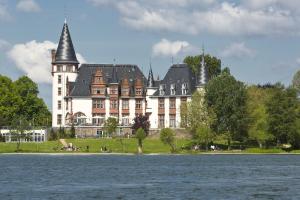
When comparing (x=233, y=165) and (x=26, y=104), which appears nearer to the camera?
(x=233, y=165)

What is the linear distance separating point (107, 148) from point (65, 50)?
82.6 ft

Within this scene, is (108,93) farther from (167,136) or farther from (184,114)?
(167,136)

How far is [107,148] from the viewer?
117 meters

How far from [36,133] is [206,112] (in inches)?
1108

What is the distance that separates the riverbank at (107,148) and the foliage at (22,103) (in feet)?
55.4

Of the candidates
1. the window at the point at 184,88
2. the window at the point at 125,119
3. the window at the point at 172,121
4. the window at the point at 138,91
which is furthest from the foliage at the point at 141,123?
the window at the point at 184,88

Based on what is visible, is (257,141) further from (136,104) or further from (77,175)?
(77,175)

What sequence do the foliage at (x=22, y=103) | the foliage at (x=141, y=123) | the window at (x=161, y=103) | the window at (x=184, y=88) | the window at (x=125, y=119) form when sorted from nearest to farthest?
1. the foliage at (x=141, y=123)
2. the window at (x=184, y=88)
3. the window at (x=161, y=103)
4. the window at (x=125, y=119)
5. the foliage at (x=22, y=103)

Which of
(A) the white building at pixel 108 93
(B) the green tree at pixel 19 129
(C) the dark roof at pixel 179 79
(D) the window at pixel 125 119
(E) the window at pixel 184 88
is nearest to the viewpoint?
(B) the green tree at pixel 19 129

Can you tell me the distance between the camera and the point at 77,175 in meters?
68.3

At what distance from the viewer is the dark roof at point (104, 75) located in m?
136

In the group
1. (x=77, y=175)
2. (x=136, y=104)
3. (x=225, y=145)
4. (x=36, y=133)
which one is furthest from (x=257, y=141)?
(x=77, y=175)

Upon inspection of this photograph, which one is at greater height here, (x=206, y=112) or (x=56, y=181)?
(x=206, y=112)

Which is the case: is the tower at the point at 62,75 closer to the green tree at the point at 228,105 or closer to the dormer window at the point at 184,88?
the dormer window at the point at 184,88
